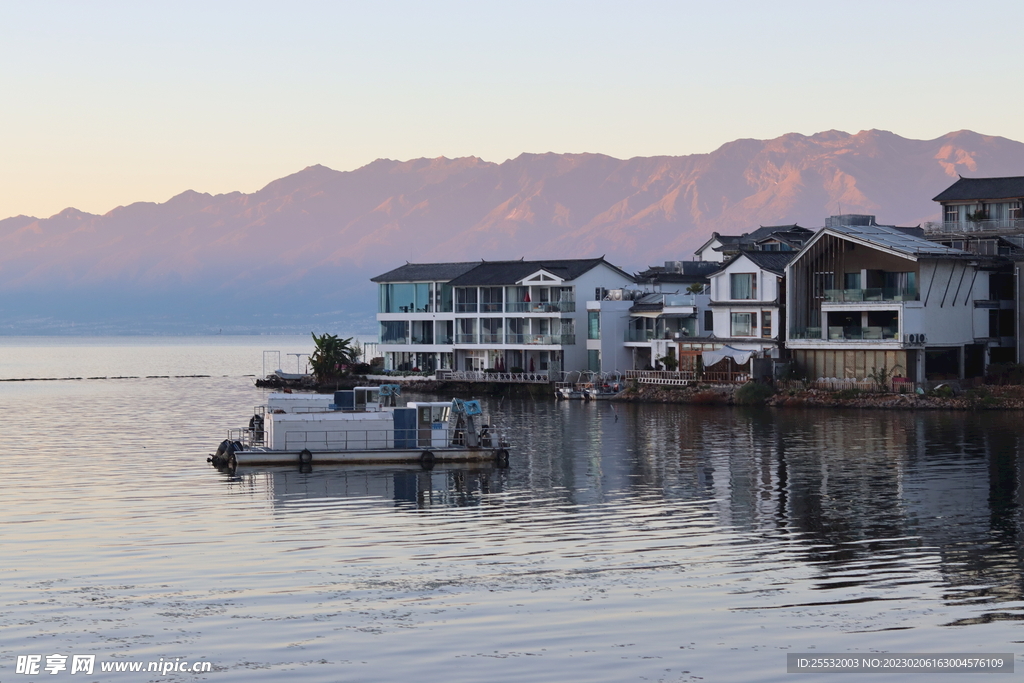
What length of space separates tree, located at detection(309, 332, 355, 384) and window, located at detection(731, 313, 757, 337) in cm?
3824

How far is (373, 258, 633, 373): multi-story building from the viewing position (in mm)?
102375

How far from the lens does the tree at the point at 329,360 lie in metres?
111

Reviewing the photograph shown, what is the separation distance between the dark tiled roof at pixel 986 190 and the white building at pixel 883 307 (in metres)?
10.2

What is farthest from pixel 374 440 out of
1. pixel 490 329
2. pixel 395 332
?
pixel 395 332

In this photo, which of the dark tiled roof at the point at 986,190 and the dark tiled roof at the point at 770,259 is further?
the dark tiled roof at the point at 986,190

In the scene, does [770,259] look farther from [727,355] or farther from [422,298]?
[422,298]

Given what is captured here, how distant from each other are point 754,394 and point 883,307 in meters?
9.85

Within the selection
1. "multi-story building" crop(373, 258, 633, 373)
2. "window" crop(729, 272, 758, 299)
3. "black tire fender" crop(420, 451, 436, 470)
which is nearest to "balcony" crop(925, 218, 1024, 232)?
"window" crop(729, 272, 758, 299)

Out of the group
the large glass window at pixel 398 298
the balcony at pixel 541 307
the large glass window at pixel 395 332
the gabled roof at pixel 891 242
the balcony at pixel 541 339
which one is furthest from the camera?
the large glass window at pixel 398 298

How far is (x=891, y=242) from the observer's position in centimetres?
8075

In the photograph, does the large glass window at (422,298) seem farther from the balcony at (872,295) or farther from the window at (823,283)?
the balcony at (872,295)

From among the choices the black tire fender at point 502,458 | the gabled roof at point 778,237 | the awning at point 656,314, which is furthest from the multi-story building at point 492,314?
the black tire fender at point 502,458

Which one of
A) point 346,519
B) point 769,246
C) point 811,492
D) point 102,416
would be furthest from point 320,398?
point 769,246

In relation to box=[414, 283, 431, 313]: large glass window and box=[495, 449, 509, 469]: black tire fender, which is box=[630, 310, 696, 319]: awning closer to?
box=[414, 283, 431, 313]: large glass window
